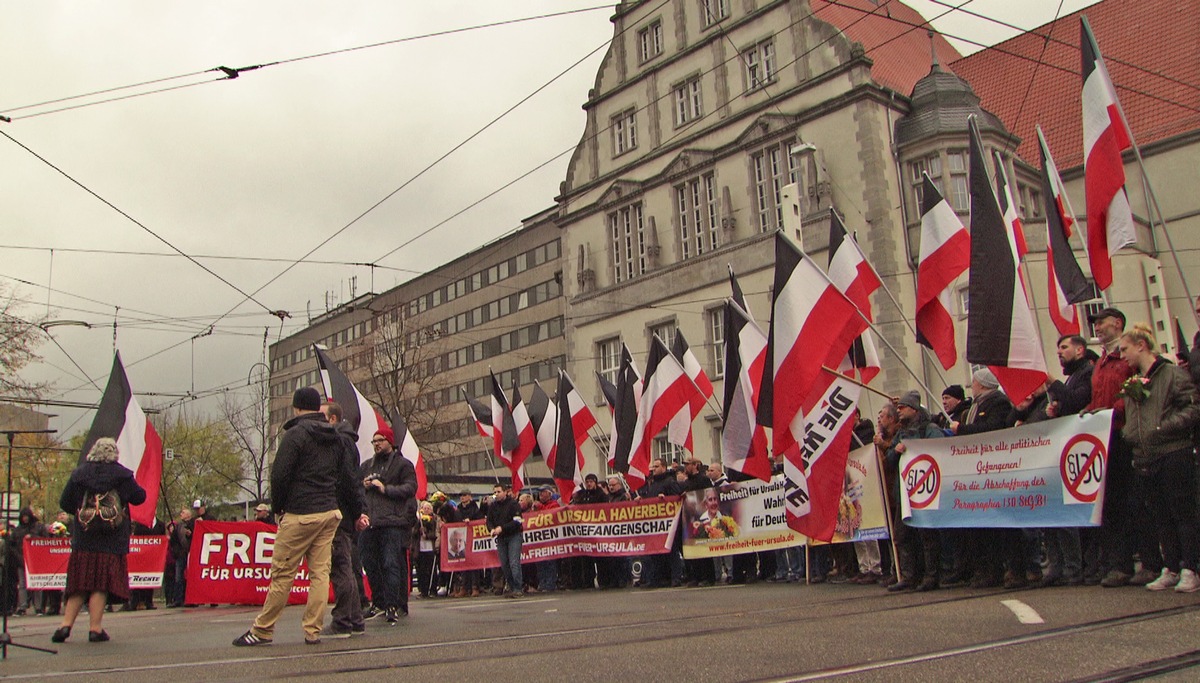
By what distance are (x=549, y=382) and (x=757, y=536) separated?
45.2 m

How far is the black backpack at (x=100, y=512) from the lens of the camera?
9141mm

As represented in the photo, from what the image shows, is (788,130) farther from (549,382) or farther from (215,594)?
(549,382)

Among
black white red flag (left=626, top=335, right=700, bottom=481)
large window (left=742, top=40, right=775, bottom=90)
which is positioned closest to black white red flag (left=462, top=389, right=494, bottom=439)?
black white red flag (left=626, top=335, right=700, bottom=481)

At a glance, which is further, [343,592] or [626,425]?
[626,425]

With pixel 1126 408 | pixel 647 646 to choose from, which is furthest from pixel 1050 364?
pixel 647 646

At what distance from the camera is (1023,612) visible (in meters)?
7.04

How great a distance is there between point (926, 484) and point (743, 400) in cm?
397

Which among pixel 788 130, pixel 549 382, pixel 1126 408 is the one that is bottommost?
pixel 1126 408

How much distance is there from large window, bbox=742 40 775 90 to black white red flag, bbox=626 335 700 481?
19.4 meters

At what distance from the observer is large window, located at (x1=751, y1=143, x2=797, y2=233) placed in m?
34.5

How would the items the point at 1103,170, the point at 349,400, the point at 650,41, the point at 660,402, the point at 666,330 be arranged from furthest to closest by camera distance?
Result: 1. the point at 650,41
2. the point at 666,330
3. the point at 660,402
4. the point at 349,400
5. the point at 1103,170

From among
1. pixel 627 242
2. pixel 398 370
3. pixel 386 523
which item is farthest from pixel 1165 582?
pixel 398 370

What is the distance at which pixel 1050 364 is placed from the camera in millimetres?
31672

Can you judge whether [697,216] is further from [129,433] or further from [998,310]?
[998,310]
